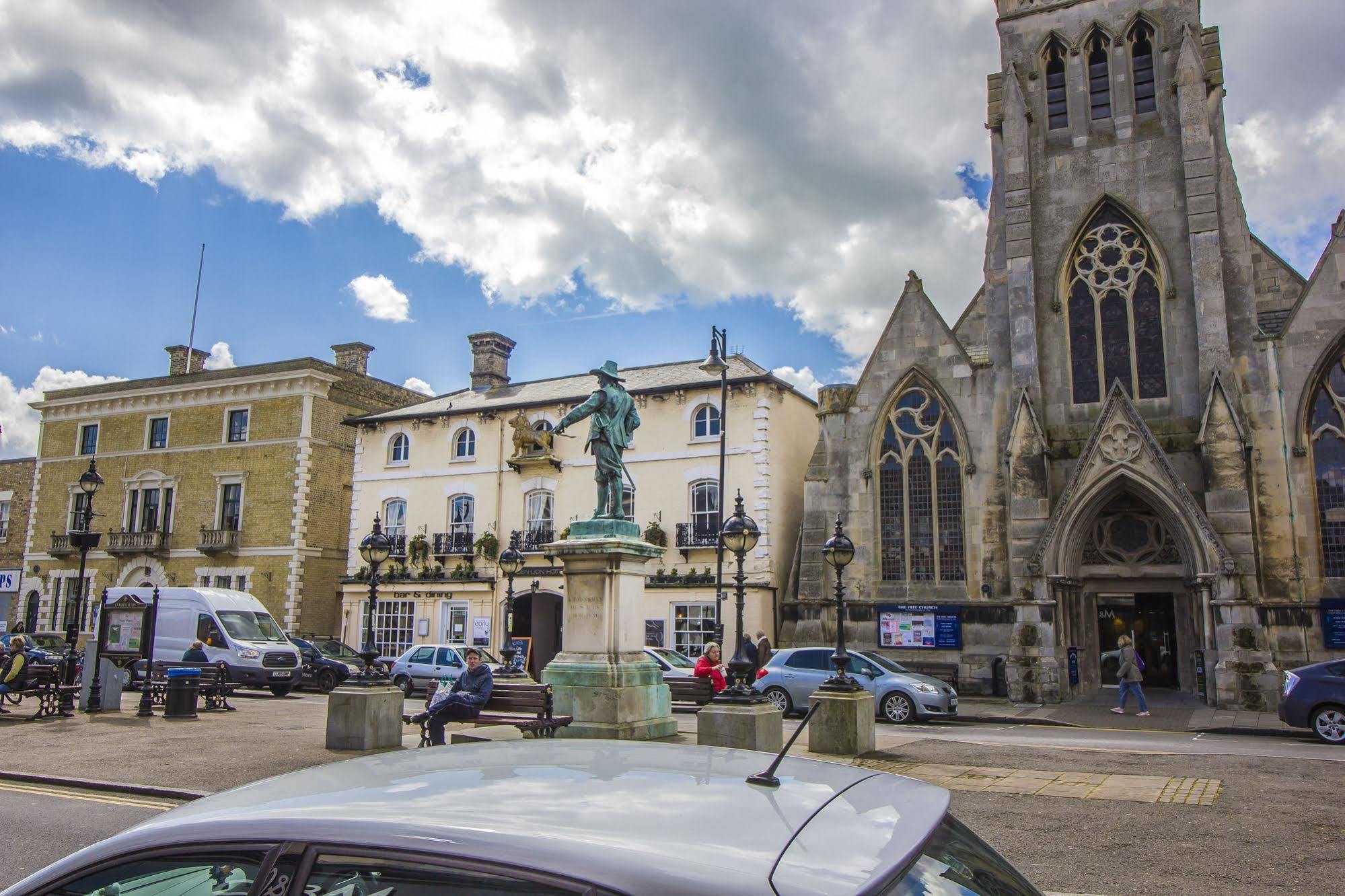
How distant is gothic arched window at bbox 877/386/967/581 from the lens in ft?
88.1

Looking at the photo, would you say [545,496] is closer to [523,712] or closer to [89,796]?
[523,712]

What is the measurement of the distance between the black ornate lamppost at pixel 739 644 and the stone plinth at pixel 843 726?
98 centimetres

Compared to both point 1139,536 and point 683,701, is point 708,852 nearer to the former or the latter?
point 683,701

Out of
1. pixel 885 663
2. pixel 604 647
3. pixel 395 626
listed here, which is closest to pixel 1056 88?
pixel 885 663

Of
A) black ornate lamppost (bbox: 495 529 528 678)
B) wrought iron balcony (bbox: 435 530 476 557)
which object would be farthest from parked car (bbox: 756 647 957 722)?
wrought iron balcony (bbox: 435 530 476 557)

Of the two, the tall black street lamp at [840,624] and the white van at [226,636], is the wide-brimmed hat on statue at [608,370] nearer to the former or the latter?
the tall black street lamp at [840,624]

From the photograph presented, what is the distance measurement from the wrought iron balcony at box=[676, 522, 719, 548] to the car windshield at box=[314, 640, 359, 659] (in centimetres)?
1002

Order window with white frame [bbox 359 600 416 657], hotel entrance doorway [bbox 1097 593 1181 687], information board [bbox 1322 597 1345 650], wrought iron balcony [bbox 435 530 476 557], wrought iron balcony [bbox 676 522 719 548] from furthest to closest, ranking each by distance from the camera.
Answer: window with white frame [bbox 359 600 416 657], wrought iron balcony [bbox 435 530 476 557], wrought iron balcony [bbox 676 522 719 548], hotel entrance doorway [bbox 1097 593 1181 687], information board [bbox 1322 597 1345 650]

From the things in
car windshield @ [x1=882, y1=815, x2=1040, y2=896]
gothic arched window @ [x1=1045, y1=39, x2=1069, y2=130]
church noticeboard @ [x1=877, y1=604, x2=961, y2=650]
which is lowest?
car windshield @ [x1=882, y1=815, x2=1040, y2=896]

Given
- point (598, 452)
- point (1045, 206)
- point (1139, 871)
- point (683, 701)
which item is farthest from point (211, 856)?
point (1045, 206)

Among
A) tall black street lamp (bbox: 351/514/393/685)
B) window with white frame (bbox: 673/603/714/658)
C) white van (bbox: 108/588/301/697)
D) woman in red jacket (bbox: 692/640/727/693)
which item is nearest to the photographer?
tall black street lamp (bbox: 351/514/393/685)

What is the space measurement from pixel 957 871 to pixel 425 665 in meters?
25.7

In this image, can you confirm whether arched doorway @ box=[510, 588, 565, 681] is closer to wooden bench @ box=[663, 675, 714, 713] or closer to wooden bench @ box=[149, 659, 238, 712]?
wooden bench @ box=[149, 659, 238, 712]

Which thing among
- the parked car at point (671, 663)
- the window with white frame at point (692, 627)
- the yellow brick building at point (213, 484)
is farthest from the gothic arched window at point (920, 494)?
the yellow brick building at point (213, 484)
